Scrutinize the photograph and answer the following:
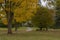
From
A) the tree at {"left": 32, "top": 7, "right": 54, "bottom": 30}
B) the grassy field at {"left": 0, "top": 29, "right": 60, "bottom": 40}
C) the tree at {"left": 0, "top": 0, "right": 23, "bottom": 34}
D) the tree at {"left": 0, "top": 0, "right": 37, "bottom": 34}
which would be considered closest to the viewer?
the grassy field at {"left": 0, "top": 29, "right": 60, "bottom": 40}

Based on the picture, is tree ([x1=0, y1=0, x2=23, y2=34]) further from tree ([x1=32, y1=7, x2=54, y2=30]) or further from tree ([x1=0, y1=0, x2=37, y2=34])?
tree ([x1=32, y1=7, x2=54, y2=30])

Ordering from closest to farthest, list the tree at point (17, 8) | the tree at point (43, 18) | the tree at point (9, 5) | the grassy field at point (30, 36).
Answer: the grassy field at point (30, 36)
the tree at point (17, 8)
the tree at point (9, 5)
the tree at point (43, 18)

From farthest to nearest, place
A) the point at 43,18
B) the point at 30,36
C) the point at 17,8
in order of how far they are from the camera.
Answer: the point at 43,18 → the point at 17,8 → the point at 30,36

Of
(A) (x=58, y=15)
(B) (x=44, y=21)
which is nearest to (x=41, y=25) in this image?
(B) (x=44, y=21)

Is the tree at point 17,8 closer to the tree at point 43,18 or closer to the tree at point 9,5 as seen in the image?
the tree at point 9,5

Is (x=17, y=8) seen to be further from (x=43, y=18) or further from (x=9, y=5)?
(x=43, y=18)

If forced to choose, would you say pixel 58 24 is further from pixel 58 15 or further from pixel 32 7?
pixel 32 7

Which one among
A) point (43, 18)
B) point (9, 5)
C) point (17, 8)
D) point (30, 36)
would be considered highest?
point (9, 5)

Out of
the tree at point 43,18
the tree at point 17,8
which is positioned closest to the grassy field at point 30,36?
the tree at point 17,8

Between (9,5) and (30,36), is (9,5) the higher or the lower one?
the higher one

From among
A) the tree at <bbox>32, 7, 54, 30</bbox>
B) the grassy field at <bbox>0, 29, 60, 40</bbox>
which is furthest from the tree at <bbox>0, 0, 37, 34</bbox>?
the tree at <bbox>32, 7, 54, 30</bbox>

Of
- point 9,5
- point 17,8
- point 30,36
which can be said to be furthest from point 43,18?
point 30,36

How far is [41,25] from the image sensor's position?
137ft

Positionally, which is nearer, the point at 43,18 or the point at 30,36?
the point at 30,36
